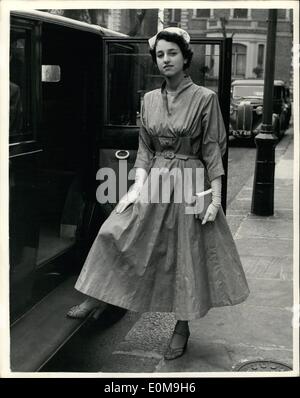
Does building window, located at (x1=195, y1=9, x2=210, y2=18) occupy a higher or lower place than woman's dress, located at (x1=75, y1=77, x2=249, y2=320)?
higher

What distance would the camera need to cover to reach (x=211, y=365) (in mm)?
3537

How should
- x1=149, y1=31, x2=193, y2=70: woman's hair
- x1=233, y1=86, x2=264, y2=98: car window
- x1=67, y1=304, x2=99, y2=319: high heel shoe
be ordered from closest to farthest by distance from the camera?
1. x1=149, y1=31, x2=193, y2=70: woman's hair
2. x1=67, y1=304, x2=99, y2=319: high heel shoe
3. x1=233, y1=86, x2=264, y2=98: car window

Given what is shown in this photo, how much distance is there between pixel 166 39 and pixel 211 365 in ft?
6.39

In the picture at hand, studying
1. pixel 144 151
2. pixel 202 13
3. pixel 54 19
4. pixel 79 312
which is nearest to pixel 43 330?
pixel 79 312

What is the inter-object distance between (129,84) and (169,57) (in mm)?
1634

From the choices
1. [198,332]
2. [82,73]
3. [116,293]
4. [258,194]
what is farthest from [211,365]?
[258,194]

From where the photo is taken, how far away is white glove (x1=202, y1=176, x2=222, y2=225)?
131 inches

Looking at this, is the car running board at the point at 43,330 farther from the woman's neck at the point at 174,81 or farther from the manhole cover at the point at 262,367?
the woman's neck at the point at 174,81

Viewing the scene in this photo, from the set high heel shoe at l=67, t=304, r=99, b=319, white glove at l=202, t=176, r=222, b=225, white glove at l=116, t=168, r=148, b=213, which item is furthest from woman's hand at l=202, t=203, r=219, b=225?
high heel shoe at l=67, t=304, r=99, b=319

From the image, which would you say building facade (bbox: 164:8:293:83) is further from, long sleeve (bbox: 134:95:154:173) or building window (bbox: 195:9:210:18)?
long sleeve (bbox: 134:95:154:173)

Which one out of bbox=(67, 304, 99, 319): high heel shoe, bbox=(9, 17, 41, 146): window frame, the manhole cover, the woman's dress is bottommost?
the manhole cover

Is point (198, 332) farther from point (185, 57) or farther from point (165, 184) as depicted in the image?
point (185, 57)

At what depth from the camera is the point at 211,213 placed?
3348 mm

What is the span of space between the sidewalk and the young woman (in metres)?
0.42
